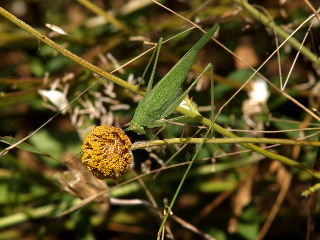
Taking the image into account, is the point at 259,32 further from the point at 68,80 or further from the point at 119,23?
the point at 68,80

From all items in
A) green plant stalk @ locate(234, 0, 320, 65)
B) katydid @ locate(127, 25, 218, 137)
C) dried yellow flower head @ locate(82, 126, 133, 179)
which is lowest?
dried yellow flower head @ locate(82, 126, 133, 179)

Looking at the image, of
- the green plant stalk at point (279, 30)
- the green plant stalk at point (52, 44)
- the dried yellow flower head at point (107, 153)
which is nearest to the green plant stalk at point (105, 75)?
the green plant stalk at point (52, 44)

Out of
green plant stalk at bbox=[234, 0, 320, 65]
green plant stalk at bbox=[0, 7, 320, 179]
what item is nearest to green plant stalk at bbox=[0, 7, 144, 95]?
green plant stalk at bbox=[0, 7, 320, 179]

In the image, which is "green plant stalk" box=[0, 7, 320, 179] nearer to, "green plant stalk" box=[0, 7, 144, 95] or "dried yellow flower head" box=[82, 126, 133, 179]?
"green plant stalk" box=[0, 7, 144, 95]

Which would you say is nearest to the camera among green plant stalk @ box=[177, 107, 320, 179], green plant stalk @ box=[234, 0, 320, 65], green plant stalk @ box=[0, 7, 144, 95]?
green plant stalk @ box=[0, 7, 144, 95]

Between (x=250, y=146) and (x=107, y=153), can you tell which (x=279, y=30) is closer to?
(x=250, y=146)

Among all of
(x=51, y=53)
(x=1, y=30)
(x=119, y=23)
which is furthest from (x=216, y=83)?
(x=1, y=30)

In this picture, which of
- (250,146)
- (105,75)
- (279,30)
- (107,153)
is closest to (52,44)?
(105,75)

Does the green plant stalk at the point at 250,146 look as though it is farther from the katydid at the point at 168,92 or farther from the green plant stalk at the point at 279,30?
the green plant stalk at the point at 279,30
